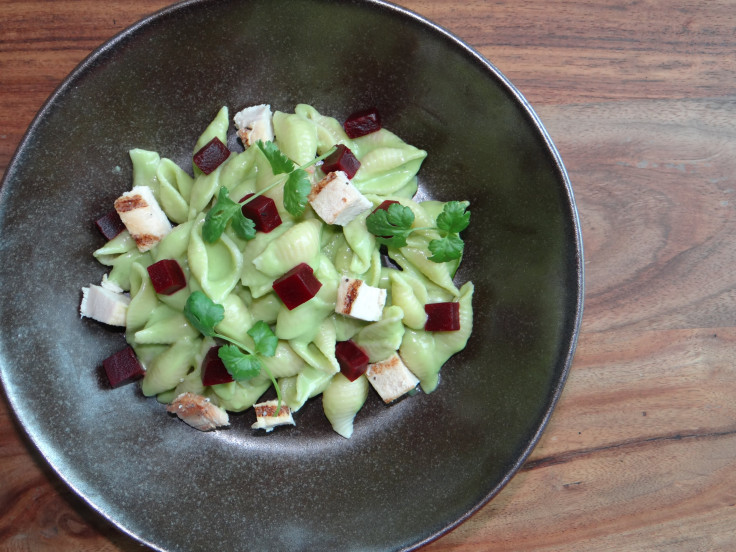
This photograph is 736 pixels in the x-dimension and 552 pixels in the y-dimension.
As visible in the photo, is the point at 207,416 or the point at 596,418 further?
the point at 596,418

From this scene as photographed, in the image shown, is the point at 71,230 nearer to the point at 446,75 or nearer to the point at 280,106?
the point at 280,106

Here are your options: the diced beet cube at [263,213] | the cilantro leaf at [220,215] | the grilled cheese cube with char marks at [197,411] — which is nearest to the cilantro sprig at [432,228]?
the diced beet cube at [263,213]

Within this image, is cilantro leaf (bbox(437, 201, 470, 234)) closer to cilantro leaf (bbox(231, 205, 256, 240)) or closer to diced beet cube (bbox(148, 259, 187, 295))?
cilantro leaf (bbox(231, 205, 256, 240))

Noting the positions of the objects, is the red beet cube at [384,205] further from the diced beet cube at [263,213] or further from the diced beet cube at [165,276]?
the diced beet cube at [165,276]

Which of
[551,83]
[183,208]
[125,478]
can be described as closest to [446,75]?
[551,83]

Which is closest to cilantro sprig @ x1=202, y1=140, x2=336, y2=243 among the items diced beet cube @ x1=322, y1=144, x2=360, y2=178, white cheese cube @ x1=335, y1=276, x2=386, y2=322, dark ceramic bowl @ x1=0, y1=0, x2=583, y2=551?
diced beet cube @ x1=322, y1=144, x2=360, y2=178

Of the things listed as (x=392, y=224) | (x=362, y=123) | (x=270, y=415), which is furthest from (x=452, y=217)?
(x=270, y=415)

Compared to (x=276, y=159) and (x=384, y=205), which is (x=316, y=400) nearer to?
(x=384, y=205)
